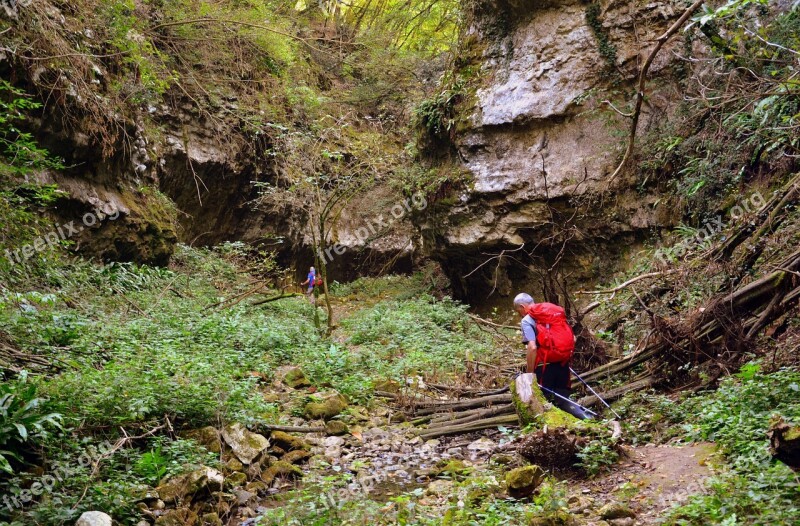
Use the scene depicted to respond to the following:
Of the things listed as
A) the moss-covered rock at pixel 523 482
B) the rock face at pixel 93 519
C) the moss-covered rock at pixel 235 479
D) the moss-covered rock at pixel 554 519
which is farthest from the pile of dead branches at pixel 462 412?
the rock face at pixel 93 519

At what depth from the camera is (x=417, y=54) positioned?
20422 mm

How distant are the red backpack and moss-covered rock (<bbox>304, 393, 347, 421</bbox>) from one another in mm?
2667

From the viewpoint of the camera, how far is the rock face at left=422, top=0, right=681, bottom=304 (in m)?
11.5

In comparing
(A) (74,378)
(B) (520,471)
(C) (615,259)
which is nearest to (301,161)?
(C) (615,259)

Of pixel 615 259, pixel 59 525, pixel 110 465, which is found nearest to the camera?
pixel 59 525

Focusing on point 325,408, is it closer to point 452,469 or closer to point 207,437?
point 207,437

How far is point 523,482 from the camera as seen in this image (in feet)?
14.2

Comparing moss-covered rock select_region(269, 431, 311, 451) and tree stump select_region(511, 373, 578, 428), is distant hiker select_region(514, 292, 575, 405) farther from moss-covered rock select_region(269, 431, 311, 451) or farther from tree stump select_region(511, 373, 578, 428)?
moss-covered rock select_region(269, 431, 311, 451)

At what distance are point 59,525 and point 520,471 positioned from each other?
329 cm

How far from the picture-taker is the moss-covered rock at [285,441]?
19.6 feet

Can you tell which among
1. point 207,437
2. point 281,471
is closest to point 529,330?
point 281,471

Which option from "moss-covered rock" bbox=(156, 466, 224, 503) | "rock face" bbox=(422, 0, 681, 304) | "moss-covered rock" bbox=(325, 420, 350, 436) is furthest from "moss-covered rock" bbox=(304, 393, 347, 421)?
"rock face" bbox=(422, 0, 681, 304)

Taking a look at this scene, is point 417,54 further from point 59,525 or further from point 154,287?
point 59,525

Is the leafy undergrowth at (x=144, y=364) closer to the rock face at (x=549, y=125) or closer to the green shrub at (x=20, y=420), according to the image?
the green shrub at (x=20, y=420)
